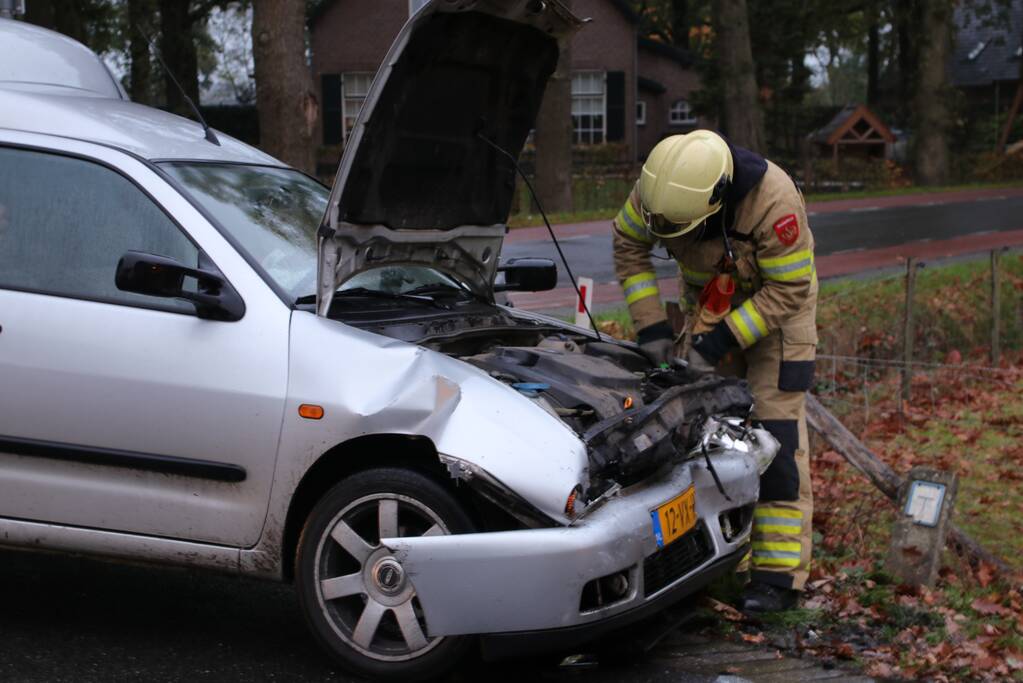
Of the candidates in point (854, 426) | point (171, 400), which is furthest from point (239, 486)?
point (854, 426)

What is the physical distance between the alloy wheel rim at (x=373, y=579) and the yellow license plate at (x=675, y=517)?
0.69m

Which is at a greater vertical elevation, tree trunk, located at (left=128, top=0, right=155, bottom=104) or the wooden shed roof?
tree trunk, located at (left=128, top=0, right=155, bottom=104)

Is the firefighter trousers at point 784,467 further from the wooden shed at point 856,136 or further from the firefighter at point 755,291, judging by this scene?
the wooden shed at point 856,136

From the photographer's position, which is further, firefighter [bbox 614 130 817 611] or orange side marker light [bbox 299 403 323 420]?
firefighter [bbox 614 130 817 611]

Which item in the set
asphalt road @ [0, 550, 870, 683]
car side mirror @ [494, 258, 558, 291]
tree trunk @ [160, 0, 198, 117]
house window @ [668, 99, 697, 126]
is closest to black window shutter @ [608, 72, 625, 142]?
house window @ [668, 99, 697, 126]

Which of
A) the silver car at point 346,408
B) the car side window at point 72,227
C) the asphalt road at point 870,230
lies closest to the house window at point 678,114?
the asphalt road at point 870,230

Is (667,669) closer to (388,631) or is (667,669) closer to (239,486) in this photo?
(388,631)

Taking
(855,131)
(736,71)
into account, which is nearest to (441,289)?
(736,71)

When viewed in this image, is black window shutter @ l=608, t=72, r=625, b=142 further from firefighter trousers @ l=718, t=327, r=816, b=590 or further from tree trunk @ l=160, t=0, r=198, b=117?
firefighter trousers @ l=718, t=327, r=816, b=590

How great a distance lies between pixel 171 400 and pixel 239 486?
364 mm

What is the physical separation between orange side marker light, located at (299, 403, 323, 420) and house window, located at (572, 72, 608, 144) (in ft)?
143

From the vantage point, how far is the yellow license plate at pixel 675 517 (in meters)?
4.43

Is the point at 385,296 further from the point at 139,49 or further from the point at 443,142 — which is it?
the point at 139,49

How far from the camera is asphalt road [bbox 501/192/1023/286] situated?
1764 centimetres
